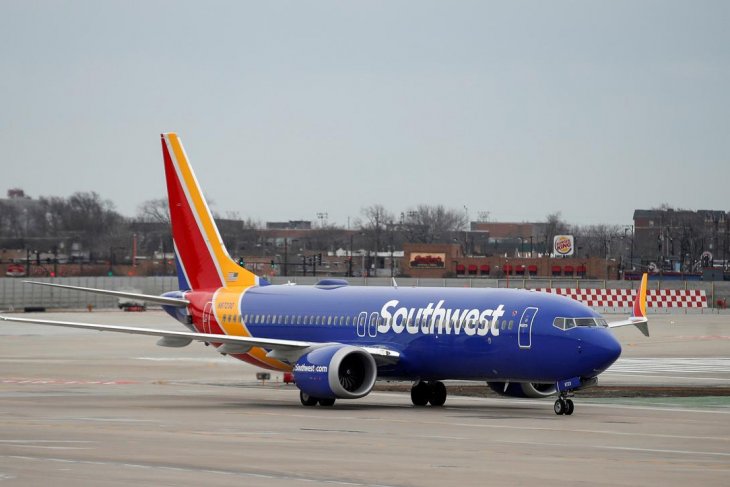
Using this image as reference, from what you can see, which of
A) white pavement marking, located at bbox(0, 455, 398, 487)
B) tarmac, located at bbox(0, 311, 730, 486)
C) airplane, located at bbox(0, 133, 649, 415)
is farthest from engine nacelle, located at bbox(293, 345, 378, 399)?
white pavement marking, located at bbox(0, 455, 398, 487)

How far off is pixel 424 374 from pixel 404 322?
170cm

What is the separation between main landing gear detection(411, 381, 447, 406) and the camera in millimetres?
42656

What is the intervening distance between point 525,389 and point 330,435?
12007mm

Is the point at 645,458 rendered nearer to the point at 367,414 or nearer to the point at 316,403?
the point at 367,414

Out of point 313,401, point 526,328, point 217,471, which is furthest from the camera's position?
point 313,401

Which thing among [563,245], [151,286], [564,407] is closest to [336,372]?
[564,407]

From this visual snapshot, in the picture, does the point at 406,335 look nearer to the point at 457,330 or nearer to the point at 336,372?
the point at 457,330

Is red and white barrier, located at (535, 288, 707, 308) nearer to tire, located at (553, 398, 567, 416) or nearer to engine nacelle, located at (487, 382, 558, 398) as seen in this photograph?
engine nacelle, located at (487, 382, 558, 398)

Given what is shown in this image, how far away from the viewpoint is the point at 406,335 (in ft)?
137

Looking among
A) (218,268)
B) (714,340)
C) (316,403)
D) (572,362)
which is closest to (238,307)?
(218,268)

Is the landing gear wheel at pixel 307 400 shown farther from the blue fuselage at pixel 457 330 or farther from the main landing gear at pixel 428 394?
the main landing gear at pixel 428 394

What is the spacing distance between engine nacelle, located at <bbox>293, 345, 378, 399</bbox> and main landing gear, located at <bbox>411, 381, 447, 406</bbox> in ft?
7.32

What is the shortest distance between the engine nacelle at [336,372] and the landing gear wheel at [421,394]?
2196mm

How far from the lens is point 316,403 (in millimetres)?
41375
